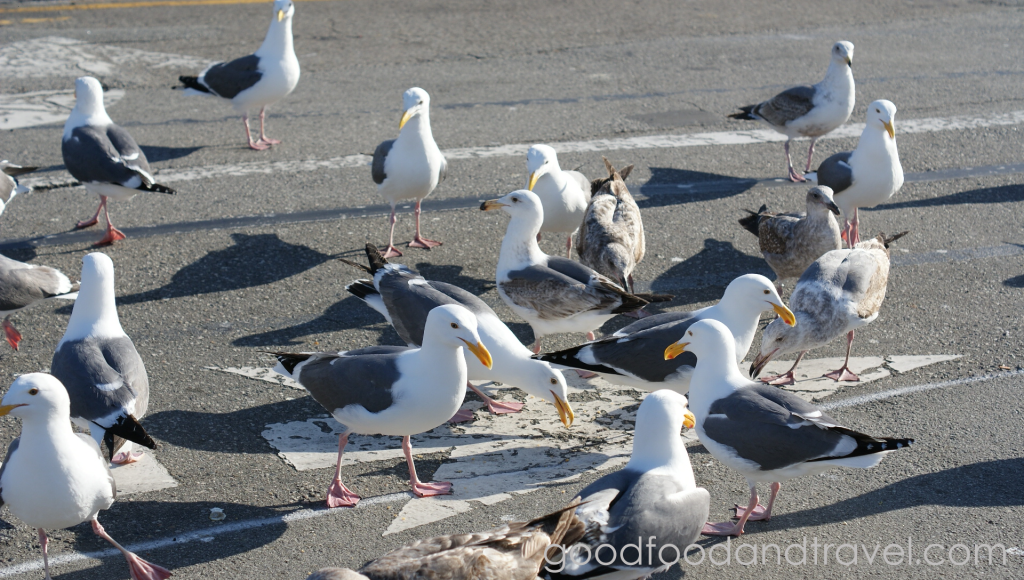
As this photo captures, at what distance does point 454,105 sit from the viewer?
10617mm

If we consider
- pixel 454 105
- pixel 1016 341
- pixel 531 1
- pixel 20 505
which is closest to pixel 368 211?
pixel 454 105

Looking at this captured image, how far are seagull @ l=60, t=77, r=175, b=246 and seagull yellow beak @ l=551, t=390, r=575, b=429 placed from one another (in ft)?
12.9

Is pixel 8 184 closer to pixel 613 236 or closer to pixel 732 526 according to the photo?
pixel 613 236

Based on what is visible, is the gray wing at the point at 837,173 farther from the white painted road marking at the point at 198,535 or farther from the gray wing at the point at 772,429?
the white painted road marking at the point at 198,535

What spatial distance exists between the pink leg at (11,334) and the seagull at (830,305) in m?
4.65

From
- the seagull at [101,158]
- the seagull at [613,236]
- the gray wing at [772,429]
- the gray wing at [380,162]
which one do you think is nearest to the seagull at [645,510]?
the gray wing at [772,429]

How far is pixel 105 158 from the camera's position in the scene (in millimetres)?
7301

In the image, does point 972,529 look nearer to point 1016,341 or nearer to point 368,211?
point 1016,341

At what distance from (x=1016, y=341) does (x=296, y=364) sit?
184 inches

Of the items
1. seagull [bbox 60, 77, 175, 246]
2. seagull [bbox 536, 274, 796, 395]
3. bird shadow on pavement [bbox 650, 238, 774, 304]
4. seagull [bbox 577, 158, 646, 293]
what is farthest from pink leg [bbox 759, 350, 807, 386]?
seagull [bbox 60, 77, 175, 246]

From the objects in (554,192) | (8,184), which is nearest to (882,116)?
(554,192)

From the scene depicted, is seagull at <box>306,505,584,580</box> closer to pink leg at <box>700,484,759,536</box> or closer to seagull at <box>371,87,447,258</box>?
pink leg at <box>700,484,759,536</box>

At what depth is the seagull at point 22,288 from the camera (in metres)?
5.63

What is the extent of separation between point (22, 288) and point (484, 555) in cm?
384
